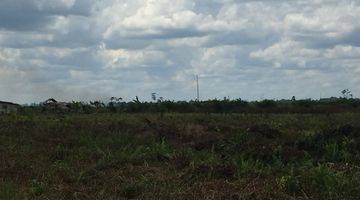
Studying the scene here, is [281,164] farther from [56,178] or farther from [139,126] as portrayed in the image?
[139,126]

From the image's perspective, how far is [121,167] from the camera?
1408cm

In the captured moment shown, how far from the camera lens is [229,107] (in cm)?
3966

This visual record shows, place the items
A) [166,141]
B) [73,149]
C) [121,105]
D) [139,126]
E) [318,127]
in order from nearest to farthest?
[73,149], [166,141], [139,126], [318,127], [121,105]

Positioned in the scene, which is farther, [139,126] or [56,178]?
[139,126]

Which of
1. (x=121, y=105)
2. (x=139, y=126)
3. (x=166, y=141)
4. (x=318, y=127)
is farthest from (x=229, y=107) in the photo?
(x=166, y=141)

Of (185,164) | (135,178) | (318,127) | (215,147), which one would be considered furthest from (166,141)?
(318,127)

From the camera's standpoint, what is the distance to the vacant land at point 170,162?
450 inches

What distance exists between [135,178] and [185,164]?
1636mm

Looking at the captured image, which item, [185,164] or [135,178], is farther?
[185,164]

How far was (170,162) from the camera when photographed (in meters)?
14.5

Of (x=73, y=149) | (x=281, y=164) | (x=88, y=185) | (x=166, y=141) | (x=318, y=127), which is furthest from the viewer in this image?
(x=318, y=127)

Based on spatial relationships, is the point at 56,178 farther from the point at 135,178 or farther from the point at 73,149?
the point at 73,149

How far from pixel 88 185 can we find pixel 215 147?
5.55 metres

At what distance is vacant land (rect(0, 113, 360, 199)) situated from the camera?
37.5 feet
